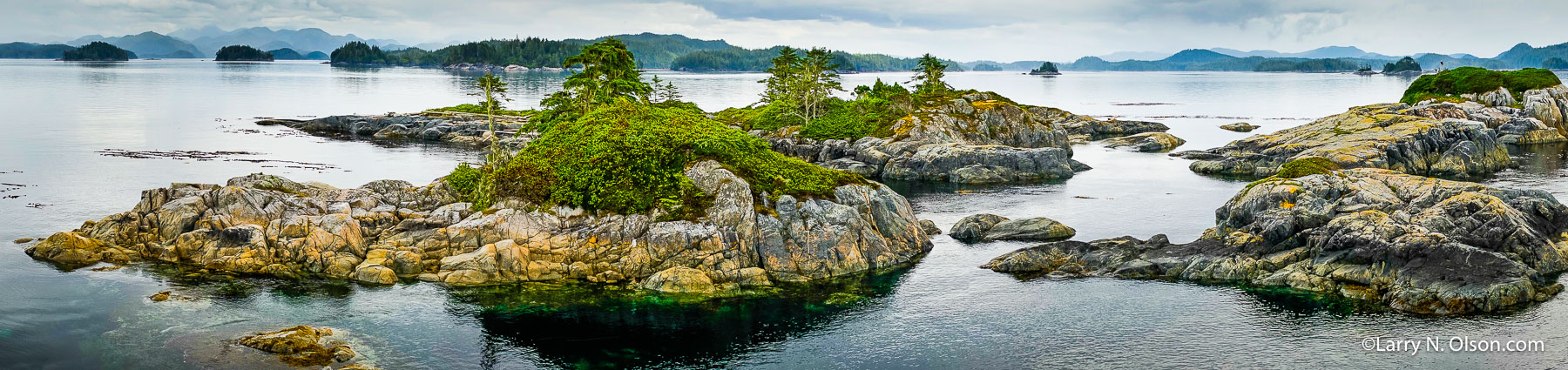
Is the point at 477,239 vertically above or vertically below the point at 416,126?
below

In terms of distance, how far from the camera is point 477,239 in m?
47.2

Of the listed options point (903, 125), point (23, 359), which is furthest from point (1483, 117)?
point (23, 359)

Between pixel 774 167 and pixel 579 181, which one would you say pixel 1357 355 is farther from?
pixel 579 181

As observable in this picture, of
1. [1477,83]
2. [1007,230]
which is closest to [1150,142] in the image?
[1477,83]

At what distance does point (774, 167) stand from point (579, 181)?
10597mm

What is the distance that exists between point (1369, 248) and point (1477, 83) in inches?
4341

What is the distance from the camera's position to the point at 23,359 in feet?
109

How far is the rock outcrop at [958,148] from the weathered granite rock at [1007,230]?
2765 cm

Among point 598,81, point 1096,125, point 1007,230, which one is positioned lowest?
point 1007,230

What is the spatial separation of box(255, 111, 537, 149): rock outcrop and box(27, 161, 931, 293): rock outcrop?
239 ft

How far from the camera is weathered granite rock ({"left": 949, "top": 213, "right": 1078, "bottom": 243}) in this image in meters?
57.1

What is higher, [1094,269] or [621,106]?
[621,106]

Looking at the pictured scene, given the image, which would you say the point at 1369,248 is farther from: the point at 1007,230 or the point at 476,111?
the point at 476,111

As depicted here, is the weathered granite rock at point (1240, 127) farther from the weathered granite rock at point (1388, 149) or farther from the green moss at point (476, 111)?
the green moss at point (476, 111)
